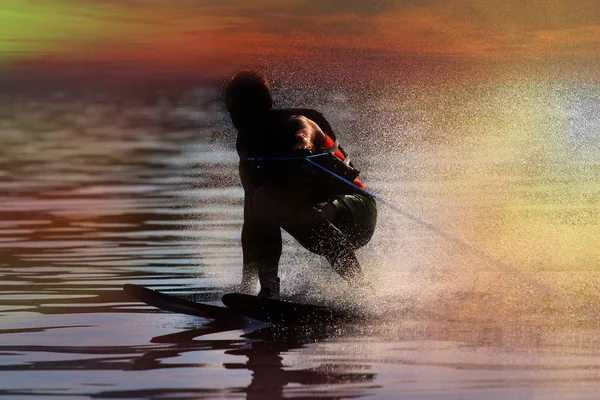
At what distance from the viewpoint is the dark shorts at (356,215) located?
9.54 meters

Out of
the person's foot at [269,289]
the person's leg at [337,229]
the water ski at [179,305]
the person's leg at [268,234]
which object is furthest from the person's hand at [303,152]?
the water ski at [179,305]

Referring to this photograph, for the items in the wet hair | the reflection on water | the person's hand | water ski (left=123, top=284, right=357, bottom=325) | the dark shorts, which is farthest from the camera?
the dark shorts

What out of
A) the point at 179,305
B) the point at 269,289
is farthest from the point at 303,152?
the point at 179,305

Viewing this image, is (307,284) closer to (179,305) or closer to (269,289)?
(269,289)

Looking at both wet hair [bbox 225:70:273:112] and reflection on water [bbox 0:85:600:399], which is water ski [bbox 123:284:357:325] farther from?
wet hair [bbox 225:70:273:112]

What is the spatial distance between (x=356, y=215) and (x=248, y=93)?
1.08m

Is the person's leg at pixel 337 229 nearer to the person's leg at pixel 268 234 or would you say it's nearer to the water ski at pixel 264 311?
the person's leg at pixel 268 234

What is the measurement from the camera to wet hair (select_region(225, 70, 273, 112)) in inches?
368

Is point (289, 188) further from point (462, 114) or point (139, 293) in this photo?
point (462, 114)

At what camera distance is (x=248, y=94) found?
935 cm

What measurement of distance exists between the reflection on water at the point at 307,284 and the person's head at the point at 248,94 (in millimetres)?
1311

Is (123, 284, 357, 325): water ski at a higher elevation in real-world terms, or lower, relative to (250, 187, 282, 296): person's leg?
lower

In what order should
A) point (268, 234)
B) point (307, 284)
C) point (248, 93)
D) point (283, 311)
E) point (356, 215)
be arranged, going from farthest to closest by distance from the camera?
point (307, 284)
point (356, 215)
point (268, 234)
point (248, 93)
point (283, 311)

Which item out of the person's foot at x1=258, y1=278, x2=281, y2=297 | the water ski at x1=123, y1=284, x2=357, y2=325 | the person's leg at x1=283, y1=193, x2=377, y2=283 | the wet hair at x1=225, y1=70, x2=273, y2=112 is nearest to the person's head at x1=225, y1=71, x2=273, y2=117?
the wet hair at x1=225, y1=70, x2=273, y2=112
